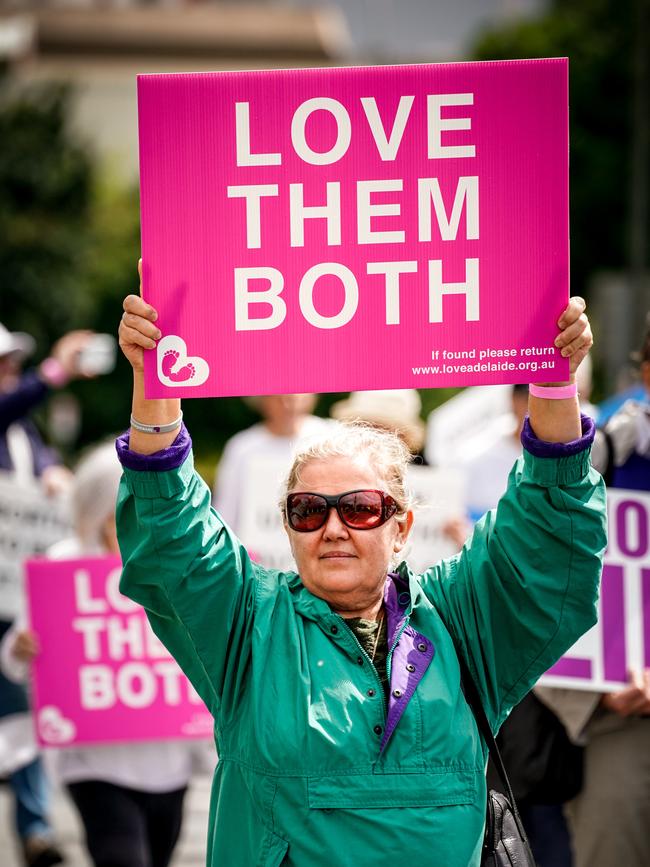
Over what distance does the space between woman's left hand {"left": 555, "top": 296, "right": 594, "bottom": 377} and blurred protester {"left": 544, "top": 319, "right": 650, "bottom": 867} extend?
1192 millimetres

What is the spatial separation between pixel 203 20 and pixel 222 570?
220ft

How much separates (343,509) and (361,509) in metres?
0.04

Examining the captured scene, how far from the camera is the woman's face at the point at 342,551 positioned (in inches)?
108

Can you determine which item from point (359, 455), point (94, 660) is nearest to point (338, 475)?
point (359, 455)

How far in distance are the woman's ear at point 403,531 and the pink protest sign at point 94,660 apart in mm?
1980

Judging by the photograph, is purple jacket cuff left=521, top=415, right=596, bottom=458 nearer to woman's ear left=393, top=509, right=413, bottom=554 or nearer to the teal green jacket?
the teal green jacket

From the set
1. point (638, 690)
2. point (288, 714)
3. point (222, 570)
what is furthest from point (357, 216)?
point (638, 690)

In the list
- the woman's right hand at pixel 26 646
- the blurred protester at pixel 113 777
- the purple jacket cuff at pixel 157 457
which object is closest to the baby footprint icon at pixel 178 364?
the purple jacket cuff at pixel 157 457

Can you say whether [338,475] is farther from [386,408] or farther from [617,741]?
[386,408]

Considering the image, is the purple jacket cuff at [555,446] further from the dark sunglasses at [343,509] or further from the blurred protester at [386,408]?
the blurred protester at [386,408]

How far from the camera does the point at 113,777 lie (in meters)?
4.46

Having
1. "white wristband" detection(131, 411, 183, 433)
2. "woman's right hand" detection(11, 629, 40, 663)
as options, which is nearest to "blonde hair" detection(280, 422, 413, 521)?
"white wristband" detection(131, 411, 183, 433)

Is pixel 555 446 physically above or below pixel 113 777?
above

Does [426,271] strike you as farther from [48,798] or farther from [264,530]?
[48,798]
